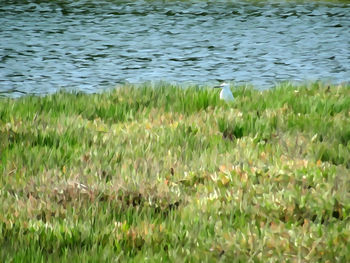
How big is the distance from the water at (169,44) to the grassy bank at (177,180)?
3527 mm

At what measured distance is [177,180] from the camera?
6.43 metres

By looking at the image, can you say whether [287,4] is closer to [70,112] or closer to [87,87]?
[87,87]

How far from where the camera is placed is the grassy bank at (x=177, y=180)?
16.3ft

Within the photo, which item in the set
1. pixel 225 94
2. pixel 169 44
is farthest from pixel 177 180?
pixel 169 44

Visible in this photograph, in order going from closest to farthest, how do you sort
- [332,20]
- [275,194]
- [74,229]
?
[74,229] → [275,194] → [332,20]

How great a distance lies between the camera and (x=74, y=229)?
17.0 feet

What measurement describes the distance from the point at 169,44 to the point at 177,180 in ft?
39.8

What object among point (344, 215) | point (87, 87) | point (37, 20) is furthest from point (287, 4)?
point (344, 215)

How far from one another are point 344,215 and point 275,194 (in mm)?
671

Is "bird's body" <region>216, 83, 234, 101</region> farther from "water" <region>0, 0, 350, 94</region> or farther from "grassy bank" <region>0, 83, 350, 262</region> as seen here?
"water" <region>0, 0, 350, 94</region>

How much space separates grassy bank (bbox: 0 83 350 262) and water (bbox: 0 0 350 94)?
3.53 meters

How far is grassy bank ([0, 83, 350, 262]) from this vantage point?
195 inches

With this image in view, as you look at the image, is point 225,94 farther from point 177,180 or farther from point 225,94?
point 177,180

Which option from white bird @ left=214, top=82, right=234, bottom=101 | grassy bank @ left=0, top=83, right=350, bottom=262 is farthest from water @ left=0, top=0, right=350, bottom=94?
grassy bank @ left=0, top=83, right=350, bottom=262
